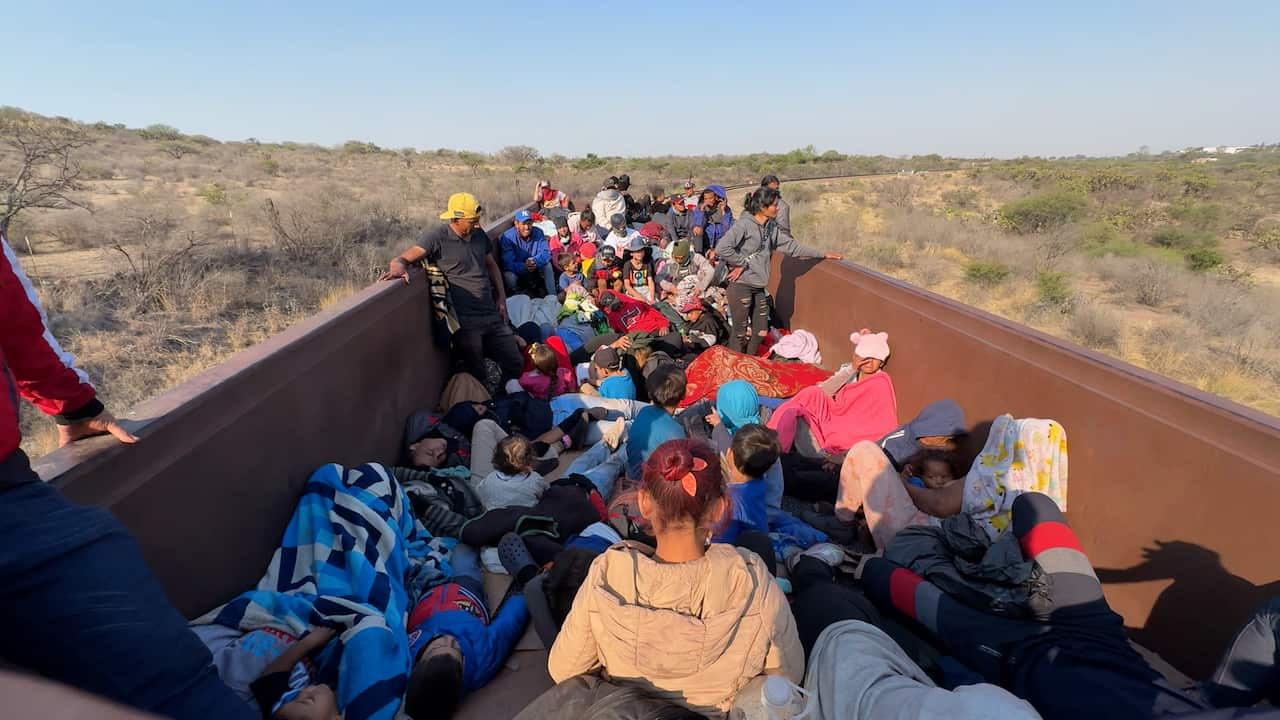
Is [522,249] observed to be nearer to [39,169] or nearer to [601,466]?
[601,466]

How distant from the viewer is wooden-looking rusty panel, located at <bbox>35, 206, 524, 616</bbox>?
1.95 meters

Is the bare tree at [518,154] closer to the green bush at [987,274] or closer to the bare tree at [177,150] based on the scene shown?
the bare tree at [177,150]

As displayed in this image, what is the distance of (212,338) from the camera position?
19.8 feet

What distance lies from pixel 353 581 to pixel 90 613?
1291mm

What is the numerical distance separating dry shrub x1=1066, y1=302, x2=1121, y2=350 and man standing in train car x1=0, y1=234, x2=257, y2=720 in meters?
8.54

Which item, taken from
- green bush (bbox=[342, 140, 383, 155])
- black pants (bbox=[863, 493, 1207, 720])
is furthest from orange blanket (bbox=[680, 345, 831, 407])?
green bush (bbox=[342, 140, 383, 155])

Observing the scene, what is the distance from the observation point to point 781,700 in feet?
5.47

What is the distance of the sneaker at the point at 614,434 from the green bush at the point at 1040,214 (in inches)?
643

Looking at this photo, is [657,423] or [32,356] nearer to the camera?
[32,356]

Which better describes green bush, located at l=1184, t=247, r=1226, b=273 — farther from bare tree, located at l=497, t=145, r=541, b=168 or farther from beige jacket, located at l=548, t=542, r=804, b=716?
bare tree, located at l=497, t=145, r=541, b=168

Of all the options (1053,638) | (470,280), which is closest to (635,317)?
(470,280)

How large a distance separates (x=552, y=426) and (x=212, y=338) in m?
3.90

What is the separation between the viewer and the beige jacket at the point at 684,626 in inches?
68.7

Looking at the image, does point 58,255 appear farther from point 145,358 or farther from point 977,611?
point 977,611
